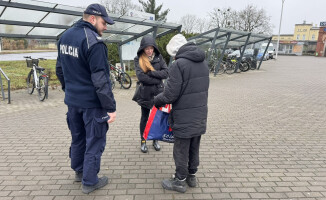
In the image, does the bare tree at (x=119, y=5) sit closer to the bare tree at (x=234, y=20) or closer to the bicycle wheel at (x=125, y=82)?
the bare tree at (x=234, y=20)

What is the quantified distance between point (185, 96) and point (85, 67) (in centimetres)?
103

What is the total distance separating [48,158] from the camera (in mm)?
3506

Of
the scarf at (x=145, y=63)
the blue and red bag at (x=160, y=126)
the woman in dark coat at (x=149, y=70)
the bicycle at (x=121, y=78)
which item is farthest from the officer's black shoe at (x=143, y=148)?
the bicycle at (x=121, y=78)

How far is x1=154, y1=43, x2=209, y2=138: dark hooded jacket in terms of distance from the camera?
2371mm

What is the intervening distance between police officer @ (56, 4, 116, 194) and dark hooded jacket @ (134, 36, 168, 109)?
3.20ft

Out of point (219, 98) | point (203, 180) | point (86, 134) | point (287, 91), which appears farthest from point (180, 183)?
point (287, 91)

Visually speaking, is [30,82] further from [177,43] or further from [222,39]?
[222,39]

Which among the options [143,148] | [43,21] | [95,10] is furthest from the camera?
[43,21]

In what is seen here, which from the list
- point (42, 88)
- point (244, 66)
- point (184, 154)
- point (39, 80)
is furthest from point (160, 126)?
point (244, 66)

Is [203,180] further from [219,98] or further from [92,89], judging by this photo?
[219,98]

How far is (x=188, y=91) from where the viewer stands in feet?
7.97

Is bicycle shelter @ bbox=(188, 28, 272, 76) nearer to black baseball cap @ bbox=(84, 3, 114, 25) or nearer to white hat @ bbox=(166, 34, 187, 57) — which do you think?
white hat @ bbox=(166, 34, 187, 57)

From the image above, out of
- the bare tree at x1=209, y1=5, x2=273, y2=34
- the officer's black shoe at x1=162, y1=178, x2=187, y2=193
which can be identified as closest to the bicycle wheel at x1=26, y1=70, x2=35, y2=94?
the officer's black shoe at x1=162, y1=178, x2=187, y2=193

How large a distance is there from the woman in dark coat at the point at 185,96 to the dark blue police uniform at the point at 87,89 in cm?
63
